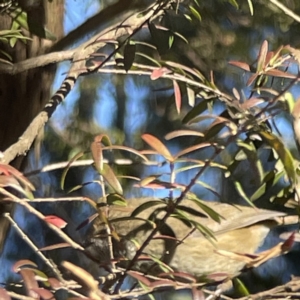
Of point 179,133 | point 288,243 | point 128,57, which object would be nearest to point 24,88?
point 128,57

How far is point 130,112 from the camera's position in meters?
1.49

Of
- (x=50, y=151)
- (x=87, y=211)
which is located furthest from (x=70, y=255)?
(x=50, y=151)

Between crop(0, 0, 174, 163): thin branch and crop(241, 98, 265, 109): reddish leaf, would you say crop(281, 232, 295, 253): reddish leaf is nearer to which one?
crop(241, 98, 265, 109): reddish leaf

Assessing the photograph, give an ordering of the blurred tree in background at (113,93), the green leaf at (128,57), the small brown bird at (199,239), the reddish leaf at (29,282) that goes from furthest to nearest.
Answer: the blurred tree in background at (113,93)
the small brown bird at (199,239)
the green leaf at (128,57)
the reddish leaf at (29,282)

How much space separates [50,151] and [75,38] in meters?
0.33

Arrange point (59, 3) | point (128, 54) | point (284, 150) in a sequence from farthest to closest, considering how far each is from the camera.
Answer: point (59, 3), point (128, 54), point (284, 150)


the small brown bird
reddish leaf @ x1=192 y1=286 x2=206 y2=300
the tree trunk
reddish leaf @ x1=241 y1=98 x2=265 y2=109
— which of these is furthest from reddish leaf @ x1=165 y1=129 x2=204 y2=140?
the tree trunk

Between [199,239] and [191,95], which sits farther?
[199,239]

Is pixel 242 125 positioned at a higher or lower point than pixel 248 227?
higher

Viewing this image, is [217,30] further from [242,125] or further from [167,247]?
[242,125]

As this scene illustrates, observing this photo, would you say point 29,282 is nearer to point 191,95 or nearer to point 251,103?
point 251,103

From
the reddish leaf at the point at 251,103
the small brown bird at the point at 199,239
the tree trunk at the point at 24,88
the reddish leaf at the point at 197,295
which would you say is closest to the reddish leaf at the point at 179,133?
the reddish leaf at the point at 251,103

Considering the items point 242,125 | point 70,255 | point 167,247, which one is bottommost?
point 70,255

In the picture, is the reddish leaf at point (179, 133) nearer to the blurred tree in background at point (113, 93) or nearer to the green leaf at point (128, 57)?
the green leaf at point (128, 57)
